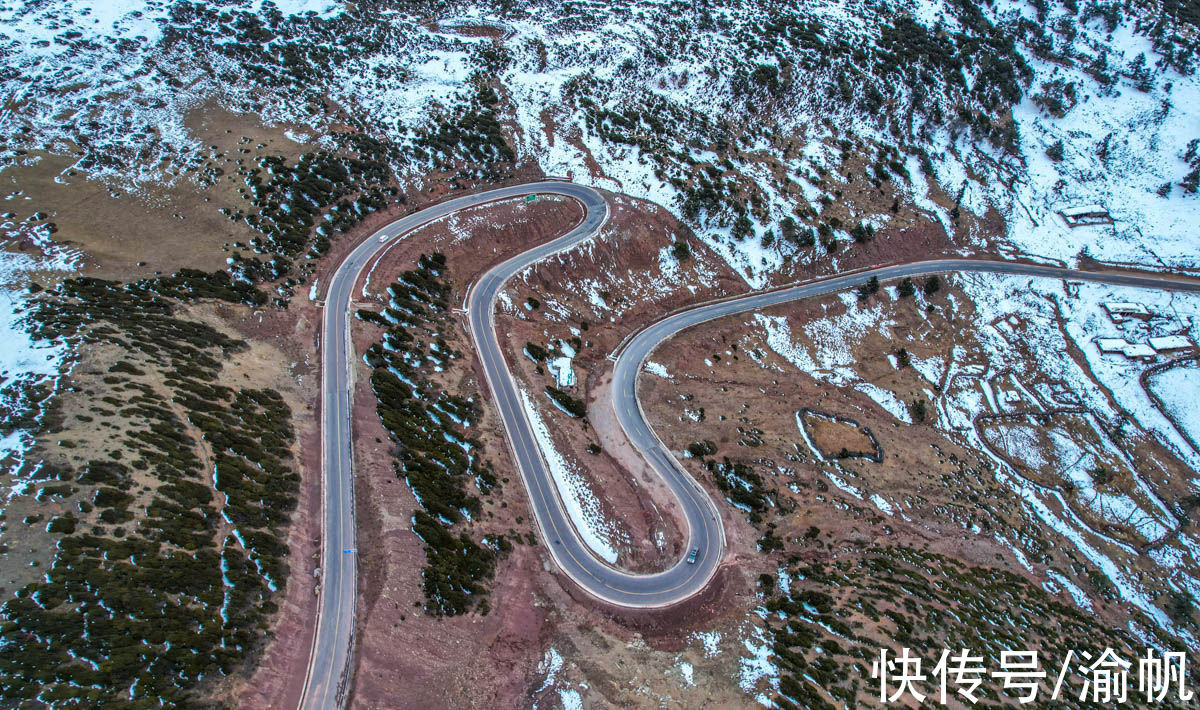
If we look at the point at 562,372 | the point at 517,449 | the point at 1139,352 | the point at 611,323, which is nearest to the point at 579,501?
the point at 517,449

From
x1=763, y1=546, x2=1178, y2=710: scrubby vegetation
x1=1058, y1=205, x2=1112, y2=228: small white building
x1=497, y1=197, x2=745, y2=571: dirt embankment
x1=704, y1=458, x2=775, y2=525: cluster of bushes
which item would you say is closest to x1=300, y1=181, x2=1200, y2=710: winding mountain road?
x1=497, y1=197, x2=745, y2=571: dirt embankment

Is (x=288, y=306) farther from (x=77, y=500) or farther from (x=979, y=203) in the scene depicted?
(x=979, y=203)

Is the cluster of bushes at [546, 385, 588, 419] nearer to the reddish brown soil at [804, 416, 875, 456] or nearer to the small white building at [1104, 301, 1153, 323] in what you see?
the reddish brown soil at [804, 416, 875, 456]

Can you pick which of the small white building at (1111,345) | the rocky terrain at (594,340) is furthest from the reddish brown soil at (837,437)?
the small white building at (1111,345)

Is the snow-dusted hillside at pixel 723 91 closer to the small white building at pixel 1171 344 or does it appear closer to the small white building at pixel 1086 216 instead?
the small white building at pixel 1086 216

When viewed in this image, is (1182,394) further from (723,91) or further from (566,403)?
(566,403)
